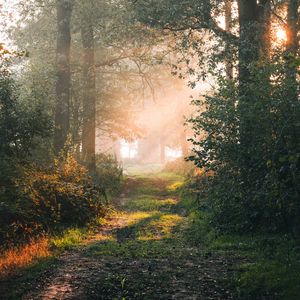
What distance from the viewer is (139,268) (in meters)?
8.56

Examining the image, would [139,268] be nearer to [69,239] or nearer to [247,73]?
[69,239]

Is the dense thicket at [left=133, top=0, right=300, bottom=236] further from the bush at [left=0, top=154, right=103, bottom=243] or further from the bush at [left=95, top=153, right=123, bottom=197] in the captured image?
the bush at [left=95, top=153, right=123, bottom=197]

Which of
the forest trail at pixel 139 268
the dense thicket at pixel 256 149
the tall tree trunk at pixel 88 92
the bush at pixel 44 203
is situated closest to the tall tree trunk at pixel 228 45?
the dense thicket at pixel 256 149

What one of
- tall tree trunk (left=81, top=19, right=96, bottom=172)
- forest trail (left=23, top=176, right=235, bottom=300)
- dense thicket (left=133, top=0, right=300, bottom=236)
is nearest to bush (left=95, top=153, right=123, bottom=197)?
tall tree trunk (left=81, top=19, right=96, bottom=172)

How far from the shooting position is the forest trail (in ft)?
23.5

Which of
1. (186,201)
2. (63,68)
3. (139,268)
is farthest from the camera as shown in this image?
(63,68)

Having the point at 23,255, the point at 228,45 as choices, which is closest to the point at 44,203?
the point at 23,255

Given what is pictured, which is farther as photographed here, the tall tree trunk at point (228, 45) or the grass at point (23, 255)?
the tall tree trunk at point (228, 45)

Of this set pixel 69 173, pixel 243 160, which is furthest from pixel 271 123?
pixel 69 173

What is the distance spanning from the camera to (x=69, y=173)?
14852 mm

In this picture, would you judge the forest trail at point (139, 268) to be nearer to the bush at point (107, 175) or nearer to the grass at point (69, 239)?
the grass at point (69, 239)

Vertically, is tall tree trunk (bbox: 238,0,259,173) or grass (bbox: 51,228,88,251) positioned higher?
tall tree trunk (bbox: 238,0,259,173)

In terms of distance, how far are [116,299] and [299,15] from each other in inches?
654

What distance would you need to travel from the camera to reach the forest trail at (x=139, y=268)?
7.15 meters
